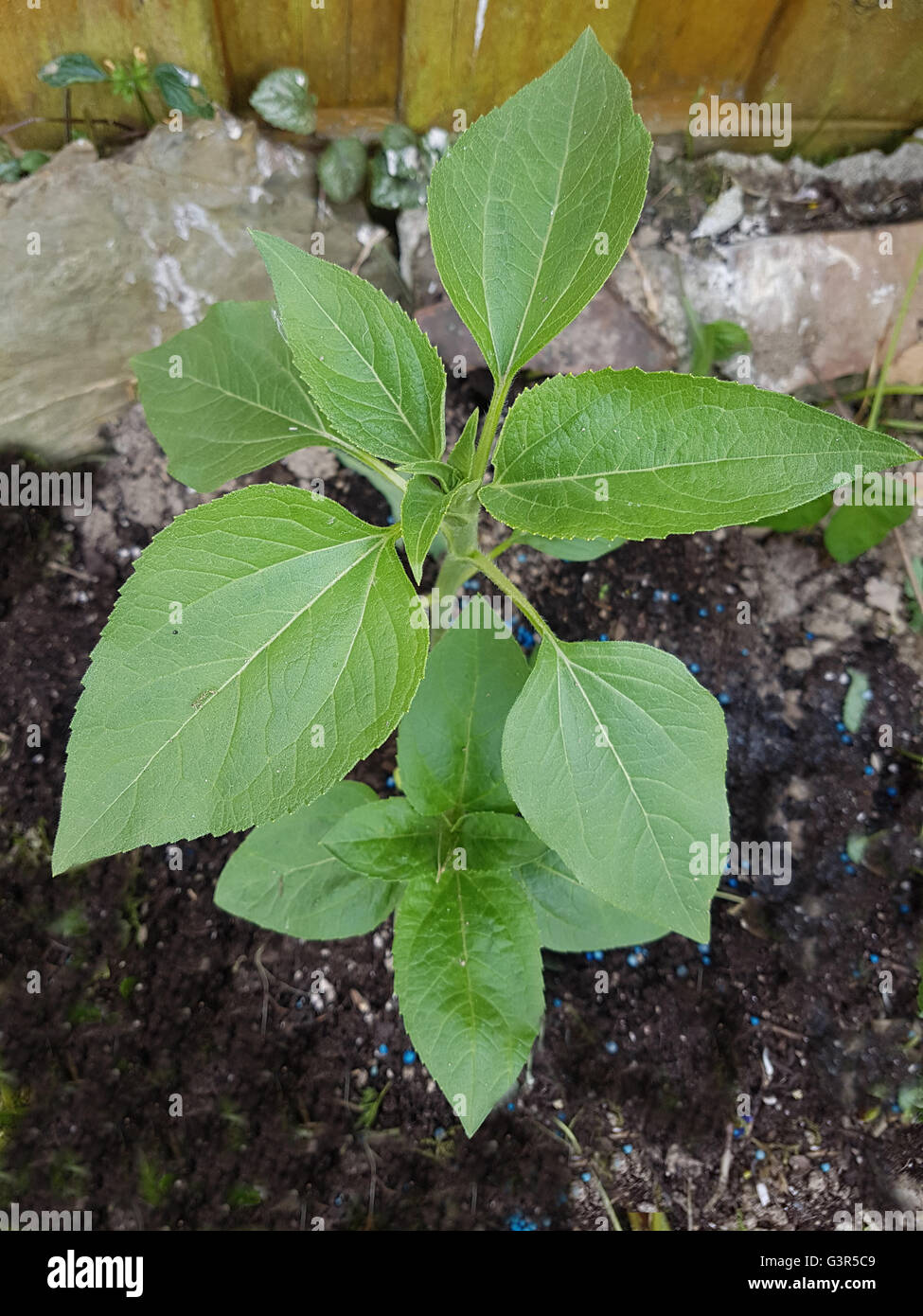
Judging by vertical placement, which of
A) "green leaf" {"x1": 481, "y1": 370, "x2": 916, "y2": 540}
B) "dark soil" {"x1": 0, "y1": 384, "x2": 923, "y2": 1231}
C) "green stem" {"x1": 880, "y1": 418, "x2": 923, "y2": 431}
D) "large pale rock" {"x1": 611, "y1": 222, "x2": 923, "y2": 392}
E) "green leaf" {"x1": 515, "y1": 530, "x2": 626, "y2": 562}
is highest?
"large pale rock" {"x1": 611, "y1": 222, "x2": 923, "y2": 392}

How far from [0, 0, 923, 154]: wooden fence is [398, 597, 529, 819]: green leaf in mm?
1543

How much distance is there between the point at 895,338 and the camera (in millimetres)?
2301

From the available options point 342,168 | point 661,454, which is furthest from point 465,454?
point 342,168

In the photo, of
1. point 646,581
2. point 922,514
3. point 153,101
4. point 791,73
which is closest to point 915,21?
point 791,73

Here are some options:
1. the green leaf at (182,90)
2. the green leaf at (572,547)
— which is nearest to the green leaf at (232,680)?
the green leaf at (572,547)

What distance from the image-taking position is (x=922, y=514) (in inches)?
91.1

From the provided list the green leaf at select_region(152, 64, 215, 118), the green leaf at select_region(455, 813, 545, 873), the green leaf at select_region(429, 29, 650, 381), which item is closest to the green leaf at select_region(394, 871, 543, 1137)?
the green leaf at select_region(455, 813, 545, 873)

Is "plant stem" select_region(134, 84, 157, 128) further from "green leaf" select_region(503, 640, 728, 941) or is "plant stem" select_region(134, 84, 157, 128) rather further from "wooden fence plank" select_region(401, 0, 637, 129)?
"green leaf" select_region(503, 640, 728, 941)

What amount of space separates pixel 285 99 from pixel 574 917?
202 centimetres

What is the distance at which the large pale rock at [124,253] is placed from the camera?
206 centimetres

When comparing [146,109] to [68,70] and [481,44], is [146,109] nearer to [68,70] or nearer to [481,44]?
[68,70]

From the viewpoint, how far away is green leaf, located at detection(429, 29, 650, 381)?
3.59ft
